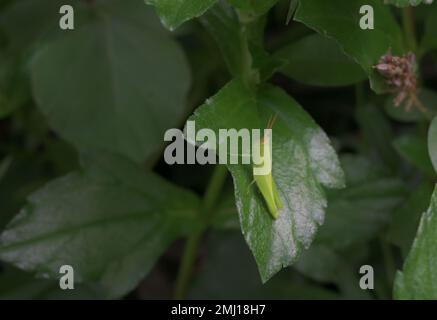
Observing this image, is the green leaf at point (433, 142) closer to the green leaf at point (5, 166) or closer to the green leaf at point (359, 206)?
the green leaf at point (359, 206)

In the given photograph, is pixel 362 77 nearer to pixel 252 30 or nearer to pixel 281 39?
pixel 252 30

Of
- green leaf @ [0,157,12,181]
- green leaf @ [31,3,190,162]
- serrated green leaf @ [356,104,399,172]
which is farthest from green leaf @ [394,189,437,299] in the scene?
green leaf @ [0,157,12,181]

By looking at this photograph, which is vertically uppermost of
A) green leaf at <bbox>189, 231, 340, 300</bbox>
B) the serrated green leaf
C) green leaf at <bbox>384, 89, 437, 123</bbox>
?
green leaf at <bbox>384, 89, 437, 123</bbox>

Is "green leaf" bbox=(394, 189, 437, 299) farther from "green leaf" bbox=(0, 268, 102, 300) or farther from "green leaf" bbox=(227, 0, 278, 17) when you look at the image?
"green leaf" bbox=(0, 268, 102, 300)

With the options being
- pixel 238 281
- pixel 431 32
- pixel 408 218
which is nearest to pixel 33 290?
pixel 238 281

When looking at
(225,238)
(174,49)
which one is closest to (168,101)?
(174,49)

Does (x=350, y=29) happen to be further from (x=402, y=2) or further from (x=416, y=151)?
(x=416, y=151)

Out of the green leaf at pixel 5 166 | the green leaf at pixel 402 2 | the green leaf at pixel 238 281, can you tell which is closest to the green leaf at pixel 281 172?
the green leaf at pixel 402 2
